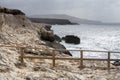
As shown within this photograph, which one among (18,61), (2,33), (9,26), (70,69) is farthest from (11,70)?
(9,26)

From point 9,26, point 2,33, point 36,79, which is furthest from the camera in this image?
point 9,26

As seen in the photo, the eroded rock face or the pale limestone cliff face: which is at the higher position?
the eroded rock face

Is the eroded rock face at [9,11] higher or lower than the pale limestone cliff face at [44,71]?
higher

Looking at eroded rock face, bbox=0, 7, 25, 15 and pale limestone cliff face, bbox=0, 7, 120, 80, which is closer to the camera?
pale limestone cliff face, bbox=0, 7, 120, 80

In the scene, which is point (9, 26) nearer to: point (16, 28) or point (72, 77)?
point (16, 28)

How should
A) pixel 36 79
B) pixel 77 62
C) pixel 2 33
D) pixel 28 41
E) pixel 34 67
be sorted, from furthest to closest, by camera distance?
pixel 28 41
pixel 2 33
pixel 77 62
pixel 34 67
pixel 36 79

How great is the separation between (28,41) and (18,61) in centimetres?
1151

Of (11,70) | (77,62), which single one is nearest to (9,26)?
(77,62)

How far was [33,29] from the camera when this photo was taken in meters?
38.8

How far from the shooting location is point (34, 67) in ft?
59.7

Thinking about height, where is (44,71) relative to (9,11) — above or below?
below

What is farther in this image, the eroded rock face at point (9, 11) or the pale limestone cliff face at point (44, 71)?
the eroded rock face at point (9, 11)

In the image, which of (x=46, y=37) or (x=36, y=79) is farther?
(x=46, y=37)

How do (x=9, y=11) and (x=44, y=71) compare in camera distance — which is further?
(x=9, y=11)
